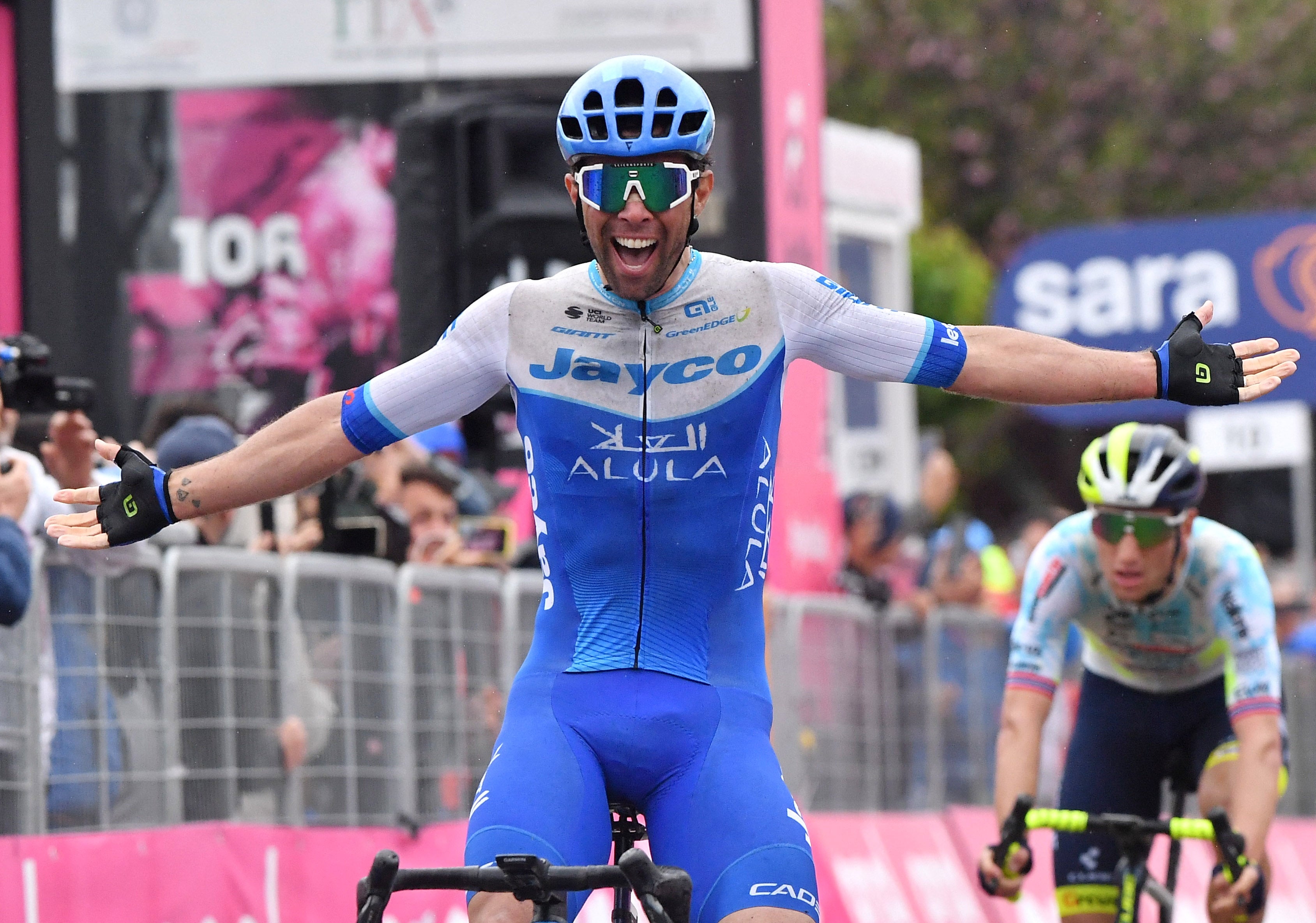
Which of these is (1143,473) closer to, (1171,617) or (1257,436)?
(1171,617)

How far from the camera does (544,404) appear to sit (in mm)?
5469

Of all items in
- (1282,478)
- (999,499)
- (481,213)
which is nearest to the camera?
(481,213)

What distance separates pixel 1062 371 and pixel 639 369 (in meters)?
0.96

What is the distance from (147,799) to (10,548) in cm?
118

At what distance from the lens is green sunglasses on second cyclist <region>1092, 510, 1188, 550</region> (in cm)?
783

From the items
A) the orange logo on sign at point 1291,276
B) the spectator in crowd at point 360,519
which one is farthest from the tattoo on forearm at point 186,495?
the orange logo on sign at point 1291,276

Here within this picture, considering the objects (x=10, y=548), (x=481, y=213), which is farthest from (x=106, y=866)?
(x=481, y=213)

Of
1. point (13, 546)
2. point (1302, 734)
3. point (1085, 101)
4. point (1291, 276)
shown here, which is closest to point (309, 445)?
point (13, 546)

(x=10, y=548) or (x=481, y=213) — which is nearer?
(x=10, y=548)

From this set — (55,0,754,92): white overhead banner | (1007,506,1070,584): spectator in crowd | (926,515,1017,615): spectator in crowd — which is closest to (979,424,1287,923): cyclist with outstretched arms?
(55,0,754,92): white overhead banner

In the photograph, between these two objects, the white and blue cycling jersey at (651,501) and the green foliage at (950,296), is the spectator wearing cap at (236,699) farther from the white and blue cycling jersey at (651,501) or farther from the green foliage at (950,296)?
the green foliage at (950,296)

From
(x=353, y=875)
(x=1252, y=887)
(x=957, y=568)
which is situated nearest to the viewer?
(x=1252, y=887)

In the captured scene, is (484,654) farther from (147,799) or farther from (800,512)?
(800,512)

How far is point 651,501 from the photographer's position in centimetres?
539
